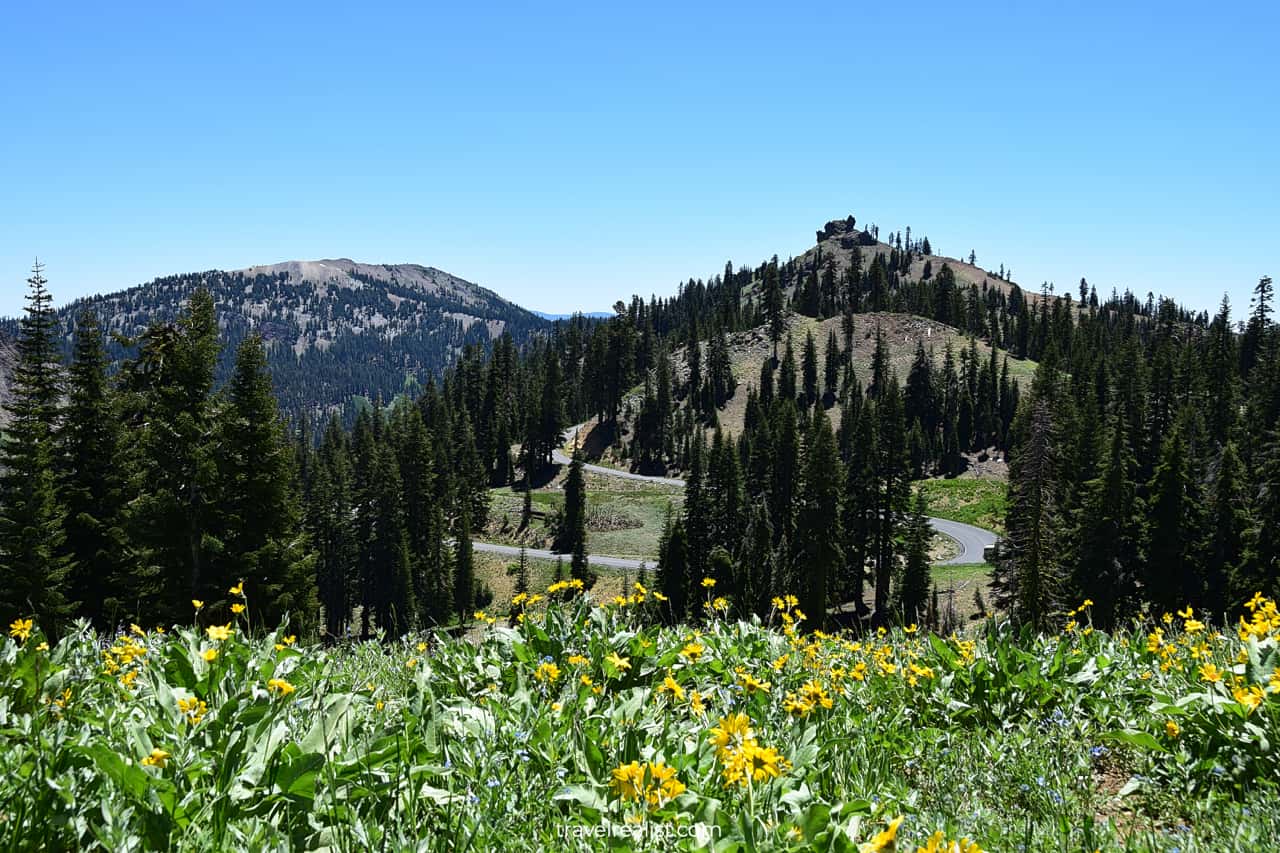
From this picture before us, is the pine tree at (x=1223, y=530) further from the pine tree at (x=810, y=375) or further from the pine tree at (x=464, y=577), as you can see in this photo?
the pine tree at (x=810, y=375)

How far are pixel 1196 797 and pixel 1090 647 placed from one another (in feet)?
8.82

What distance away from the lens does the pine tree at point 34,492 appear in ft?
84.0

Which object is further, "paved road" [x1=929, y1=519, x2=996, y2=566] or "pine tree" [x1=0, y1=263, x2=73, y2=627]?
"paved road" [x1=929, y1=519, x2=996, y2=566]

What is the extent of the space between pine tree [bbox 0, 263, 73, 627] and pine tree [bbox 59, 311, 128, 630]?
1.85 ft

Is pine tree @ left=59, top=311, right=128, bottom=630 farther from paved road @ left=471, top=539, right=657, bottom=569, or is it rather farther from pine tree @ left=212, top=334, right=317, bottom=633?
paved road @ left=471, top=539, right=657, bottom=569

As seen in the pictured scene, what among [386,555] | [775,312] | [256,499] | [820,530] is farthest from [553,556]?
[775,312]

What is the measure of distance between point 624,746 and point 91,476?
110 feet

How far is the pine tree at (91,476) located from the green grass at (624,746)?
2833 cm

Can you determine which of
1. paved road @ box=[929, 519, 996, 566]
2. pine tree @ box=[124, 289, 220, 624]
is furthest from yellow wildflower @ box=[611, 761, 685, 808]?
paved road @ box=[929, 519, 996, 566]

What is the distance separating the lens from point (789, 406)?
85062mm

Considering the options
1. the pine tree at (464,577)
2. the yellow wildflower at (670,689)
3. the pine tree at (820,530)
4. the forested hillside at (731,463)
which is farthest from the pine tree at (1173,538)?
the pine tree at (464,577)

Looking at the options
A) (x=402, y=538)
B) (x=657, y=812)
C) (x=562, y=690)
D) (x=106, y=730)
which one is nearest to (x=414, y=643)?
(x=562, y=690)

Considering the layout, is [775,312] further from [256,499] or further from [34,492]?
[34,492]

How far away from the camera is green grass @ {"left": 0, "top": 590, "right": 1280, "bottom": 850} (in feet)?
9.55
